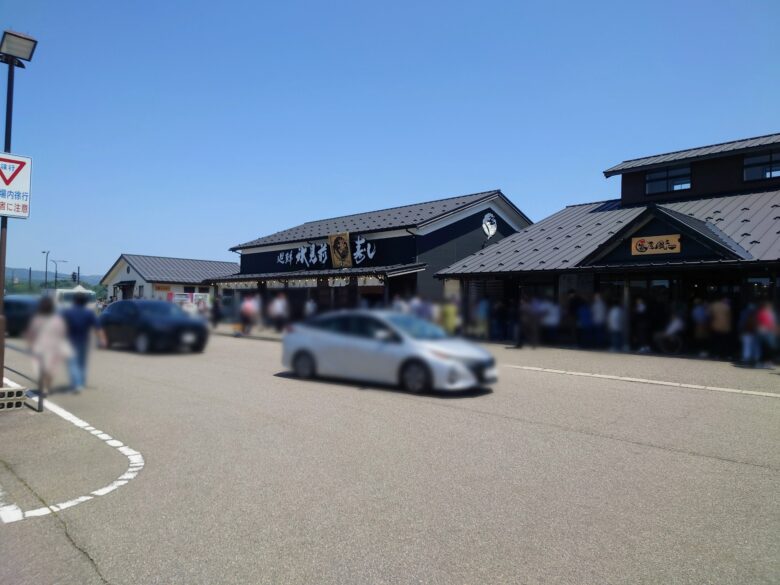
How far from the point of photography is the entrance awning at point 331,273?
244cm

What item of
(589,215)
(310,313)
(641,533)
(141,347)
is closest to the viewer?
(141,347)

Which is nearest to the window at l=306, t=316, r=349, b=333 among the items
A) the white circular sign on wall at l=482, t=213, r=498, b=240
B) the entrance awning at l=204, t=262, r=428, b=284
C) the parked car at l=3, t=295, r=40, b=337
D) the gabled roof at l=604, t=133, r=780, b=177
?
the entrance awning at l=204, t=262, r=428, b=284

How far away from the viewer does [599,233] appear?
321cm

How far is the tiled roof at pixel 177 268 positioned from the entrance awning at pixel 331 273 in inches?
2.2

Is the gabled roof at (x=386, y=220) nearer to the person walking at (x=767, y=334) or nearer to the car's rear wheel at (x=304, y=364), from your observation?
the car's rear wheel at (x=304, y=364)

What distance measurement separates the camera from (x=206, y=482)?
383 inches

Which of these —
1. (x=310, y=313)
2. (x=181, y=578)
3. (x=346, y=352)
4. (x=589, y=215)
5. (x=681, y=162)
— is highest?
(x=681, y=162)

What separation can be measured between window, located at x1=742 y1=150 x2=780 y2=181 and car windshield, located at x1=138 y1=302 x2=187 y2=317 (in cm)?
366

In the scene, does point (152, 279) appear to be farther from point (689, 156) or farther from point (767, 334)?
point (689, 156)

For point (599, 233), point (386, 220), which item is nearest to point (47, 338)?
point (386, 220)

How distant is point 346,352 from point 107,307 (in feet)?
2.76

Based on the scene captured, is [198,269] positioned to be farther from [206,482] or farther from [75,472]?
[75,472]

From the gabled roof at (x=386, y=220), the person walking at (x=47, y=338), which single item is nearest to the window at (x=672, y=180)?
the gabled roof at (x=386, y=220)

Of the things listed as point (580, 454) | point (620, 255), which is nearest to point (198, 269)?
point (620, 255)
